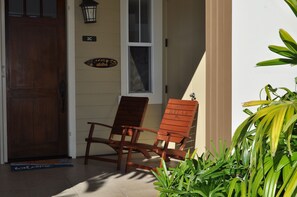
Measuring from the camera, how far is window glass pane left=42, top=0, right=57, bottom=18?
18.2 ft

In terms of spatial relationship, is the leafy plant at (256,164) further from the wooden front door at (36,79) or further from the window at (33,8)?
the window at (33,8)

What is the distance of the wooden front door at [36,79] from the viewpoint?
17.8 feet

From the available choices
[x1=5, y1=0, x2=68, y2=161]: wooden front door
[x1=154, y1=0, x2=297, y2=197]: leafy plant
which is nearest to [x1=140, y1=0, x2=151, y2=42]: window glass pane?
[x1=5, y1=0, x2=68, y2=161]: wooden front door

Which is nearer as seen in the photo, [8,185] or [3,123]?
[8,185]

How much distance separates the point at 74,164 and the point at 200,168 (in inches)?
133

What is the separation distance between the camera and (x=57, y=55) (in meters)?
5.64

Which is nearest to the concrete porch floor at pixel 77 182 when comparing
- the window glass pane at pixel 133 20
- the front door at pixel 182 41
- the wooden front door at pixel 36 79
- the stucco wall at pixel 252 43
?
the wooden front door at pixel 36 79

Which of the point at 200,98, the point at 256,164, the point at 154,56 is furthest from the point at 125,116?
the point at 256,164

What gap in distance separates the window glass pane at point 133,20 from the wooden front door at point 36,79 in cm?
98

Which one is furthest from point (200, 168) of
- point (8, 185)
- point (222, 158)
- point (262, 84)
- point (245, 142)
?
point (8, 185)

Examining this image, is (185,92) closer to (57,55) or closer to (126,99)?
(126,99)

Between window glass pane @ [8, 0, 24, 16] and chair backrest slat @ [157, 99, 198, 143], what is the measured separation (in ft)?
7.83

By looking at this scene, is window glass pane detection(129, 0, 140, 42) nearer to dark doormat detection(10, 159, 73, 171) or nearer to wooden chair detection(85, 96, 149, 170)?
wooden chair detection(85, 96, 149, 170)

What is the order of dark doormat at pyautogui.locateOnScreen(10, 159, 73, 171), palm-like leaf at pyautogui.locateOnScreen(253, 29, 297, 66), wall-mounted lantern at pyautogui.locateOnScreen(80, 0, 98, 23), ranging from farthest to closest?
wall-mounted lantern at pyautogui.locateOnScreen(80, 0, 98, 23) < dark doormat at pyautogui.locateOnScreen(10, 159, 73, 171) < palm-like leaf at pyautogui.locateOnScreen(253, 29, 297, 66)
